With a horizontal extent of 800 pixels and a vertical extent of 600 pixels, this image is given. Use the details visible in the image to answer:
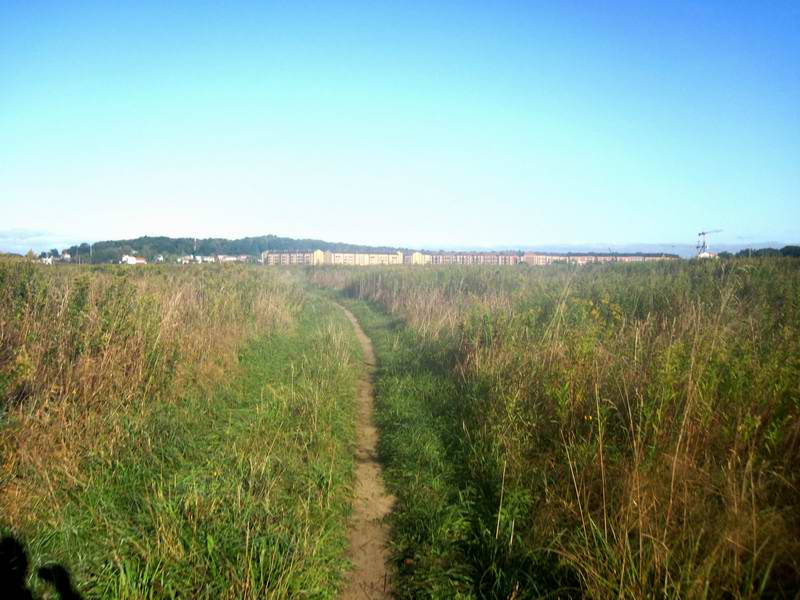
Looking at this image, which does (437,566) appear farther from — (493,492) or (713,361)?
(713,361)

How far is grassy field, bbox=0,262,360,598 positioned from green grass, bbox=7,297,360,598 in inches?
0.6

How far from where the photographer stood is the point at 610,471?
4246 millimetres

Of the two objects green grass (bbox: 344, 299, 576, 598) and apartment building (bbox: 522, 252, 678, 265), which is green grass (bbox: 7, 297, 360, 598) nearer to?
green grass (bbox: 344, 299, 576, 598)

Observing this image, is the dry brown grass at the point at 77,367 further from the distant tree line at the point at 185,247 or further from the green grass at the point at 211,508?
the distant tree line at the point at 185,247

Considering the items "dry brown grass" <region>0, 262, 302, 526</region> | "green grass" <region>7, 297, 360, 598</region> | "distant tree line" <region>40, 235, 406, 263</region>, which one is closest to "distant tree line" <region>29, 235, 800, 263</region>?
"distant tree line" <region>40, 235, 406, 263</region>

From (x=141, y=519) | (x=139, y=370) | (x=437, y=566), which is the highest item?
(x=139, y=370)

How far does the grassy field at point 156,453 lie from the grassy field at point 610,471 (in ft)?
2.93

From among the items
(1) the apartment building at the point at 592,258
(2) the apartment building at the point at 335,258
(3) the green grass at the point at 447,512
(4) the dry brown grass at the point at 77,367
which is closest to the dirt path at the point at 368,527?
(3) the green grass at the point at 447,512

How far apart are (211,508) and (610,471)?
3.18 metres

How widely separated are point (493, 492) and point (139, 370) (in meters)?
4.66

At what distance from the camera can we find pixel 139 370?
21.9 feet

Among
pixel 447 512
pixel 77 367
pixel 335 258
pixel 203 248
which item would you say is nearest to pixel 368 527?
pixel 447 512

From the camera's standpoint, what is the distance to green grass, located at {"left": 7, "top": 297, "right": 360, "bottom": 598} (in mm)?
3457

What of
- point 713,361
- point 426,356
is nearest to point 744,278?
point 426,356
